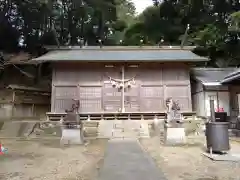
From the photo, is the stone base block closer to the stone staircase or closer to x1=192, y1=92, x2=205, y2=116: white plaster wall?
the stone staircase

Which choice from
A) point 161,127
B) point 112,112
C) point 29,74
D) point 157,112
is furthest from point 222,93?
point 29,74

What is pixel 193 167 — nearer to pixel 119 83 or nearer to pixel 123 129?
pixel 123 129

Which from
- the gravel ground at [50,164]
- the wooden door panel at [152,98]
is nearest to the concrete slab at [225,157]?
the gravel ground at [50,164]

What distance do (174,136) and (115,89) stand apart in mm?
6710

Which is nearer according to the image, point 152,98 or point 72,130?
point 72,130

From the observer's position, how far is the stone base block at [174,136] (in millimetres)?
9141

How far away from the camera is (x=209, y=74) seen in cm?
1730

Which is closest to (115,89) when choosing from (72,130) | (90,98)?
(90,98)

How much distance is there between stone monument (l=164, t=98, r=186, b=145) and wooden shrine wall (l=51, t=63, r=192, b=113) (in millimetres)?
5154

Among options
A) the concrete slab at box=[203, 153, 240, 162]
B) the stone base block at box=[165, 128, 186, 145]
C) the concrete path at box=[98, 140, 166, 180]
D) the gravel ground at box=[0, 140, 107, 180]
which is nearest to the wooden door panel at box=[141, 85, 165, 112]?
the stone base block at box=[165, 128, 186, 145]

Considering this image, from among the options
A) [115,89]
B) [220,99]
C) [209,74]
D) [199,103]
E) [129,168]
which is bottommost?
[129,168]

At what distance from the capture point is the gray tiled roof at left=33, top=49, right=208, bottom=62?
14.7m

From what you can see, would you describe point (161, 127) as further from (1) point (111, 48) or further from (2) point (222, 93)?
(1) point (111, 48)

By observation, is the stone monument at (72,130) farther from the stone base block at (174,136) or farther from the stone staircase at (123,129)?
the stone base block at (174,136)
